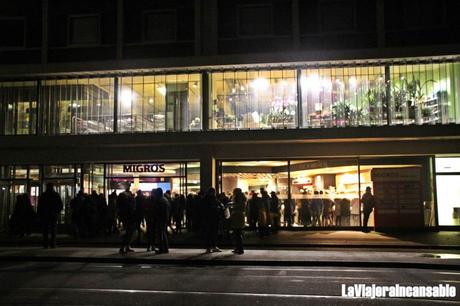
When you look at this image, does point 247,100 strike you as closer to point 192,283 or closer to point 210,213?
point 210,213

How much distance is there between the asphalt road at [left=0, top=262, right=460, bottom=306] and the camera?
8.14 m

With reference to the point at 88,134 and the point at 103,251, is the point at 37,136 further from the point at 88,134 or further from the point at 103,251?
the point at 103,251

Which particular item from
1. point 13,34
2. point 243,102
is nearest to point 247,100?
point 243,102

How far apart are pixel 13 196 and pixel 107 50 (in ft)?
Answer: 24.3

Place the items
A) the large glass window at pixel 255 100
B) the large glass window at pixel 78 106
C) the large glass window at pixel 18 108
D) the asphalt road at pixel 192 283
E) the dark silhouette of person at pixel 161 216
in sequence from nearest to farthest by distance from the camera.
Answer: the asphalt road at pixel 192 283 → the dark silhouette of person at pixel 161 216 → the large glass window at pixel 255 100 → the large glass window at pixel 78 106 → the large glass window at pixel 18 108

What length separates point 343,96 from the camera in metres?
20.1

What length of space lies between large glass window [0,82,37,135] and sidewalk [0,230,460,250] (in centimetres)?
483

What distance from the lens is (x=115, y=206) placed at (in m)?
19.3

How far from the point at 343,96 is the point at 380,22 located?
130 inches

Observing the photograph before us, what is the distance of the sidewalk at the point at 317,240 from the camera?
15766 millimetres

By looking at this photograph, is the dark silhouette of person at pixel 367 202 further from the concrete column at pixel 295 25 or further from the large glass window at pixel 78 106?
the large glass window at pixel 78 106

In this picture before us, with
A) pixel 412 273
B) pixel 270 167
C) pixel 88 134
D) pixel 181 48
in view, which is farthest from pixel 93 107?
pixel 412 273

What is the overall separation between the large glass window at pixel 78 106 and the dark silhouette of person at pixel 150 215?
772 centimetres

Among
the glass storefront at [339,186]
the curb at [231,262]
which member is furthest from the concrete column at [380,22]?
the curb at [231,262]
